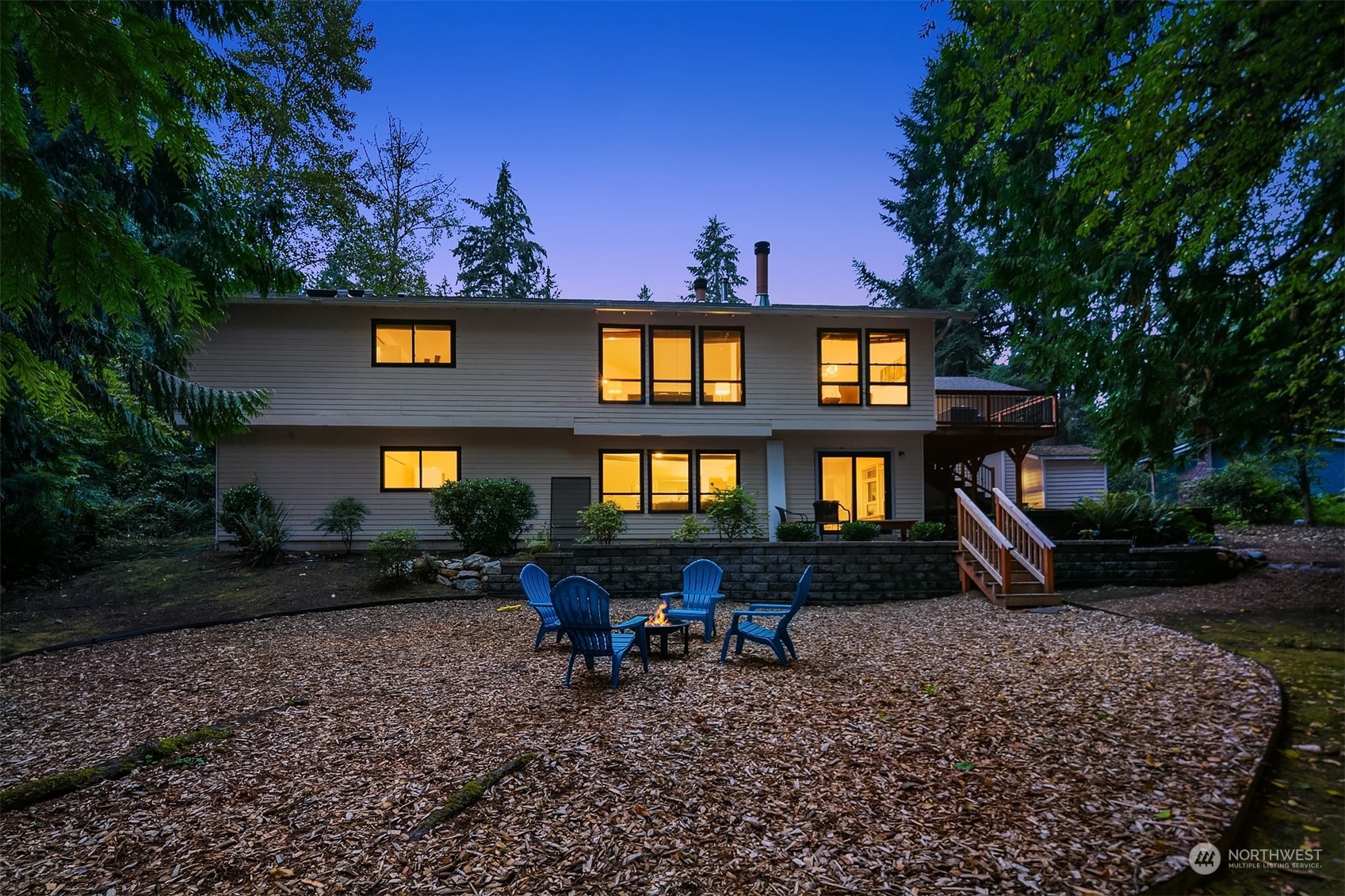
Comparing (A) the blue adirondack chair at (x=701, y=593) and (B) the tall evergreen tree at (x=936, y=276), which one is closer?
(A) the blue adirondack chair at (x=701, y=593)

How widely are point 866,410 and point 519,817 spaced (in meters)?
13.5

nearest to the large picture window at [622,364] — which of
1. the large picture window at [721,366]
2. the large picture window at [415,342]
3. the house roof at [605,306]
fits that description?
the house roof at [605,306]

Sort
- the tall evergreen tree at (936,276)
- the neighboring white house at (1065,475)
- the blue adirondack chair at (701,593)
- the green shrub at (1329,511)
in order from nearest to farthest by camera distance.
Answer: the blue adirondack chair at (701,593) → the green shrub at (1329,511) → the neighboring white house at (1065,475) → the tall evergreen tree at (936,276)

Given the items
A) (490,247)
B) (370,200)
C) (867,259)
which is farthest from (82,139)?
(867,259)

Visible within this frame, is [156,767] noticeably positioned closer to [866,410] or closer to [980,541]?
[980,541]

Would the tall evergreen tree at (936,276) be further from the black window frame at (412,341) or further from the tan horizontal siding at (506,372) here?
the black window frame at (412,341)

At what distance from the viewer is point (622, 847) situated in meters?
2.82

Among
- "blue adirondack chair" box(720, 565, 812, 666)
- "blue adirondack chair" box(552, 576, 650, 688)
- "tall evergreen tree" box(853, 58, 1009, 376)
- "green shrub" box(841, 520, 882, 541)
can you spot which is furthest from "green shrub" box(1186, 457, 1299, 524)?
"blue adirondack chair" box(552, 576, 650, 688)

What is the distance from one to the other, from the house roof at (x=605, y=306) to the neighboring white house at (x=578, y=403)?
0.06 meters

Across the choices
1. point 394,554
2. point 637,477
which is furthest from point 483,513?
point 637,477

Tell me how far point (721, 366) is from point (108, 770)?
13112 millimetres

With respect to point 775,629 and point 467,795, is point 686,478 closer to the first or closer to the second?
point 775,629

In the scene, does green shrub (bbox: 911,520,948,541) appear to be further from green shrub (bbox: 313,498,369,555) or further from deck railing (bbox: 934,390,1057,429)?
green shrub (bbox: 313,498,369,555)

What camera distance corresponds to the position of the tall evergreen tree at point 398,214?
20.4m
